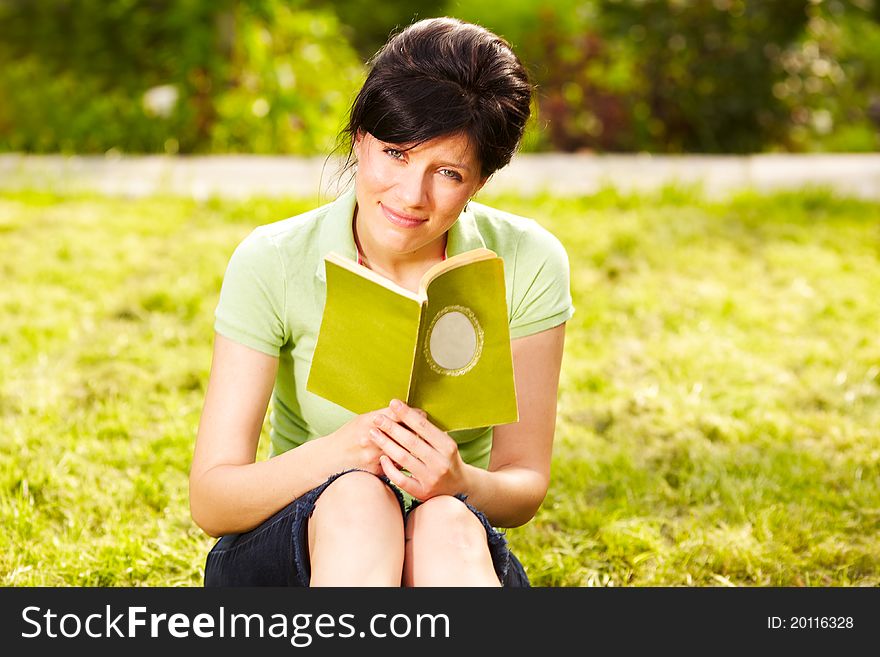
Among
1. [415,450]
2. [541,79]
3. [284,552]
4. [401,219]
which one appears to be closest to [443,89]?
[401,219]

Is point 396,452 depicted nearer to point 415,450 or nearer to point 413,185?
point 415,450

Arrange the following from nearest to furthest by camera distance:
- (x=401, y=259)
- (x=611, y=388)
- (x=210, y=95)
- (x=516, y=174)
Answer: (x=401, y=259)
(x=611, y=388)
(x=516, y=174)
(x=210, y=95)

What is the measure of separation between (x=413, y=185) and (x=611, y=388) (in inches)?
76.3

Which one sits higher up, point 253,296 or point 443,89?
point 443,89

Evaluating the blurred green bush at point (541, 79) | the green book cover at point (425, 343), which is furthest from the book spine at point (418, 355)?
the blurred green bush at point (541, 79)

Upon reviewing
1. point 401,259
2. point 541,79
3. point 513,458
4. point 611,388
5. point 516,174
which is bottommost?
point 513,458

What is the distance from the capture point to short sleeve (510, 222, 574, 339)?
6.71 feet

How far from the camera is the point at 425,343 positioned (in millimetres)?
1662

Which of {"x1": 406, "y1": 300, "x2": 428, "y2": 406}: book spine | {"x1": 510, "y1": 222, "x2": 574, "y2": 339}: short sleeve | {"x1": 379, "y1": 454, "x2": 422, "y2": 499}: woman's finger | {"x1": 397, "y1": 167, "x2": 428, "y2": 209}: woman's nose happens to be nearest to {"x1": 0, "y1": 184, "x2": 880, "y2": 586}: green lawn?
{"x1": 510, "y1": 222, "x2": 574, "y2": 339}: short sleeve

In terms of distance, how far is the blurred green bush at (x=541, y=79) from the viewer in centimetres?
600
